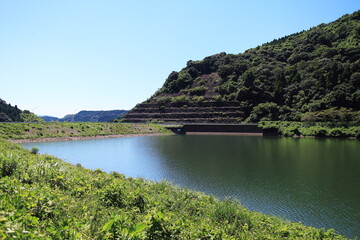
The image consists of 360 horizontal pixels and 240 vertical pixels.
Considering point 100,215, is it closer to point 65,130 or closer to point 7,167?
point 7,167

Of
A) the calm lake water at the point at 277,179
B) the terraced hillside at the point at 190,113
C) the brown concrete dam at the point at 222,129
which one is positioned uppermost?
the terraced hillside at the point at 190,113

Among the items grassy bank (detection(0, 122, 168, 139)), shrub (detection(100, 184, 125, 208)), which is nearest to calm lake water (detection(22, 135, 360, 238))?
shrub (detection(100, 184, 125, 208))

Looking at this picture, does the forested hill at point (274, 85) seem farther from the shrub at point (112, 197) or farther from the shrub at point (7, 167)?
the shrub at point (7, 167)

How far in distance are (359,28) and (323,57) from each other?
26.1 meters

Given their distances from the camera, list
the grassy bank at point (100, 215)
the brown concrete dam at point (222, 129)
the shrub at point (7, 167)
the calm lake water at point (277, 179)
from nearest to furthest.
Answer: the grassy bank at point (100, 215), the shrub at point (7, 167), the calm lake water at point (277, 179), the brown concrete dam at point (222, 129)

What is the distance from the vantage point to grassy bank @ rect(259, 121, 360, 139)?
5509 cm

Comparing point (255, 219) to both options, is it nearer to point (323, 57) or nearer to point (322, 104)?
point (322, 104)

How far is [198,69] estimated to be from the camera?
4665 inches

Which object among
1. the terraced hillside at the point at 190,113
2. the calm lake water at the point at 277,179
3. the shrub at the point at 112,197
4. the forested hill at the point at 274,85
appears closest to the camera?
the shrub at the point at 112,197

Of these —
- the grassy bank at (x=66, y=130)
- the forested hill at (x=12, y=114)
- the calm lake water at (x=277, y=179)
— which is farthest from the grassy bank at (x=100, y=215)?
the forested hill at (x=12, y=114)

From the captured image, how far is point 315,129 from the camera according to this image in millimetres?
58656

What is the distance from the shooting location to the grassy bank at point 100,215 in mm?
4699

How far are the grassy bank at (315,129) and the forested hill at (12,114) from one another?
7296 cm

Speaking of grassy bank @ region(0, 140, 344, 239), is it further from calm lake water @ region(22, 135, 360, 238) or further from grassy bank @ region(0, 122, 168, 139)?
grassy bank @ region(0, 122, 168, 139)
